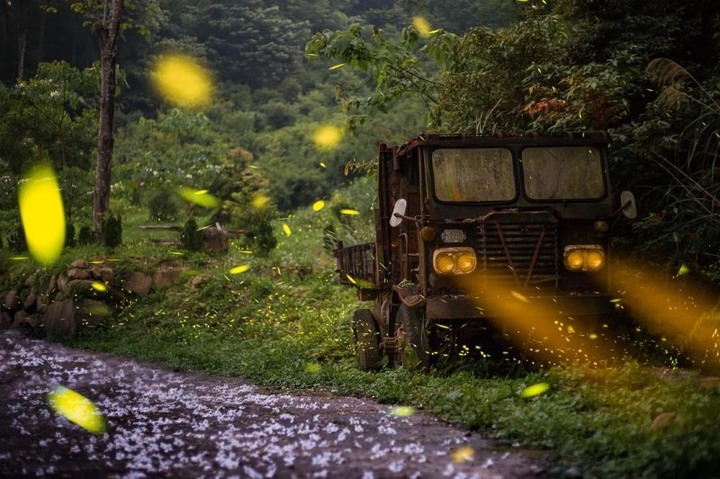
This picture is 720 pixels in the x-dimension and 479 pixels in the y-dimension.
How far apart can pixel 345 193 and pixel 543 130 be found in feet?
68.2

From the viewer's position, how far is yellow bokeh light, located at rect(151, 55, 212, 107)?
42031mm

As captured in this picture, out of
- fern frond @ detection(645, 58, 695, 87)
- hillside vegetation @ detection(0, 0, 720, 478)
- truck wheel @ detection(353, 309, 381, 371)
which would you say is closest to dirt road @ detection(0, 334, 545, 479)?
hillside vegetation @ detection(0, 0, 720, 478)

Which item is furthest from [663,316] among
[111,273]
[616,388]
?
[111,273]

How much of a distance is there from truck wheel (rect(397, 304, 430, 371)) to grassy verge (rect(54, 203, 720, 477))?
0.19 m

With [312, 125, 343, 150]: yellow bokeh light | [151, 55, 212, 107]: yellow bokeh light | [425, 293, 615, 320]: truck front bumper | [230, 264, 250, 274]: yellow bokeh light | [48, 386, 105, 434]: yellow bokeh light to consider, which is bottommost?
[48, 386, 105, 434]: yellow bokeh light

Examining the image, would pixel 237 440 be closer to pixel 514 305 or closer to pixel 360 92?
pixel 514 305

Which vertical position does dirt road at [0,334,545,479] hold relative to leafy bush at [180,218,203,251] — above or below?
below

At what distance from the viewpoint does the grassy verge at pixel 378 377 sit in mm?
4929

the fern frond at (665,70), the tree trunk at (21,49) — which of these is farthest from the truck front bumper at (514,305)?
the tree trunk at (21,49)

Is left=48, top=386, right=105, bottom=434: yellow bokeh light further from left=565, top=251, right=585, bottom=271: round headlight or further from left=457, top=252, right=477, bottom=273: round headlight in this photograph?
left=565, top=251, right=585, bottom=271: round headlight

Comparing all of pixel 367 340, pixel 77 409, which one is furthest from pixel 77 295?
pixel 77 409

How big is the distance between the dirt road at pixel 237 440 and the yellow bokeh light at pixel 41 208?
12.2m

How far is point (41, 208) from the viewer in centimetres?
2186

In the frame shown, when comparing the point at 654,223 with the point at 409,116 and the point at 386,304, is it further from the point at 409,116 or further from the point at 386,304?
the point at 409,116
